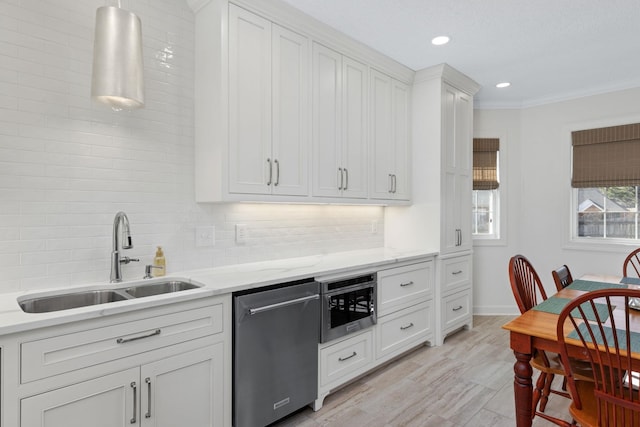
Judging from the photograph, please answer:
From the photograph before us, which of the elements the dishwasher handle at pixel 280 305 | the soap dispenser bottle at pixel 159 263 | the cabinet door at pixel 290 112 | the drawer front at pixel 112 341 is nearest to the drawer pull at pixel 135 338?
the drawer front at pixel 112 341

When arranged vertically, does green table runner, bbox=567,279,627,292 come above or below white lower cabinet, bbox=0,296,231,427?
above

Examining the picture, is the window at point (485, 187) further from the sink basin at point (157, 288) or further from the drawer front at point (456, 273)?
the sink basin at point (157, 288)

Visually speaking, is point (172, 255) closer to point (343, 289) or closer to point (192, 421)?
point (192, 421)

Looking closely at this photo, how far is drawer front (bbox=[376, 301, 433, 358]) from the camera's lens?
2.89m

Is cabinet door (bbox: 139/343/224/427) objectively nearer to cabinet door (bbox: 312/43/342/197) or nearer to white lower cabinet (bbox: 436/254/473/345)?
cabinet door (bbox: 312/43/342/197)

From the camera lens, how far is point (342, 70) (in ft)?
9.59

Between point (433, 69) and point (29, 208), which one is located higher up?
point (433, 69)

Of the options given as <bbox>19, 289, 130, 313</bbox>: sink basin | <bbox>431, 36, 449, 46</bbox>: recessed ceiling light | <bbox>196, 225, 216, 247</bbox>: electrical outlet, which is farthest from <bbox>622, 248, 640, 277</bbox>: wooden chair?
<bbox>19, 289, 130, 313</bbox>: sink basin

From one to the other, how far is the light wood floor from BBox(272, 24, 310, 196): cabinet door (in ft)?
4.78

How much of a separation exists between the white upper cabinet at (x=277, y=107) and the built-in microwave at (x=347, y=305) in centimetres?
65

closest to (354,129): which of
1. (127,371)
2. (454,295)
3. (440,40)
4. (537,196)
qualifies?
(440,40)

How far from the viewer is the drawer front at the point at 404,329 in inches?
114

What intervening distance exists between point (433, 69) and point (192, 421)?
3.35 meters

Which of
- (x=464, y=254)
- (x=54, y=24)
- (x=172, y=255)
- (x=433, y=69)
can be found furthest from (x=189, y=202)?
(x=464, y=254)
